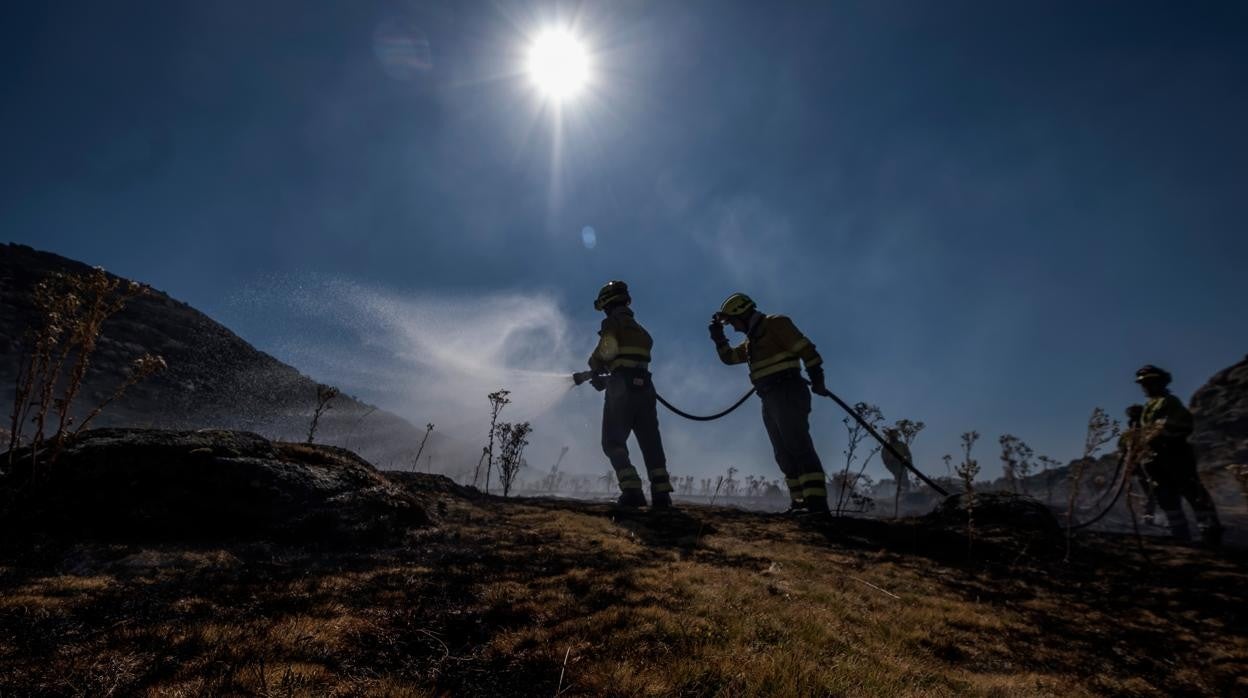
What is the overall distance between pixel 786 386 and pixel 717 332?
2269 mm

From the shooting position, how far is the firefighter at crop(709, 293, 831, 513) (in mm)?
9742

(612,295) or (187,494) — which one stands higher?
(612,295)

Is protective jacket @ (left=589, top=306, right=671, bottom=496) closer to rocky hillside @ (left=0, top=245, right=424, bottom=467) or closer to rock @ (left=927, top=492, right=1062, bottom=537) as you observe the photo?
rock @ (left=927, top=492, right=1062, bottom=537)

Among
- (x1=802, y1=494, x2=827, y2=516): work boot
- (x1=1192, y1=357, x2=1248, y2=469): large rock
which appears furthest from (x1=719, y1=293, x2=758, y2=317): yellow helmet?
(x1=1192, y1=357, x2=1248, y2=469): large rock

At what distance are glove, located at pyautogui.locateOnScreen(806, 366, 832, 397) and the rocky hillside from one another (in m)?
40.6

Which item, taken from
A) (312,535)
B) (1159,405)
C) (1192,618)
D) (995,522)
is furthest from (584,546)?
(1159,405)

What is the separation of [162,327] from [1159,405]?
93.6 metres

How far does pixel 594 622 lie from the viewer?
3.45 m

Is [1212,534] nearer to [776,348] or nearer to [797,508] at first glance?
[797,508]

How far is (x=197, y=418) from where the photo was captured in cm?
6209

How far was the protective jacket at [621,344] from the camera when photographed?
11234 mm

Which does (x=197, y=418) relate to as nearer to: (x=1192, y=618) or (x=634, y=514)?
(x=634, y=514)

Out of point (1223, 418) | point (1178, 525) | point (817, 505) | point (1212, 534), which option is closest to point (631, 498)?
point (817, 505)

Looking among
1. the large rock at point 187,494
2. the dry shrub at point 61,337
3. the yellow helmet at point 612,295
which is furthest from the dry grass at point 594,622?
the yellow helmet at point 612,295
